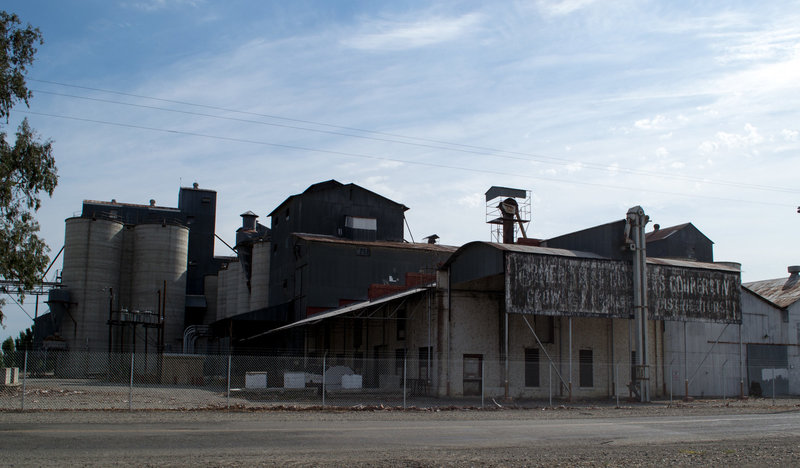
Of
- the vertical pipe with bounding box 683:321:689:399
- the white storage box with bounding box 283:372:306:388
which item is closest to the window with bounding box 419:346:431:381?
the white storage box with bounding box 283:372:306:388

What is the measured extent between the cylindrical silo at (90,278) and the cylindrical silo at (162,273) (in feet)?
6.04

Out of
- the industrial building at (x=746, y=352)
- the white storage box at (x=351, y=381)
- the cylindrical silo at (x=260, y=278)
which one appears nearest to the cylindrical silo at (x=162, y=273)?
the cylindrical silo at (x=260, y=278)

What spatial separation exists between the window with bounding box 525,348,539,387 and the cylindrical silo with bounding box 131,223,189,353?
3666cm

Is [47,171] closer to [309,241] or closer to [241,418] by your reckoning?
[241,418]

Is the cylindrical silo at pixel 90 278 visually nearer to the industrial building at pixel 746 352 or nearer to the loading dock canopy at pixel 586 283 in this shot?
the loading dock canopy at pixel 586 283

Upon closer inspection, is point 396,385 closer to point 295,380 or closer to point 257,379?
point 295,380

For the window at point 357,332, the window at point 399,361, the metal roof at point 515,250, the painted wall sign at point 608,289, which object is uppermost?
the metal roof at point 515,250

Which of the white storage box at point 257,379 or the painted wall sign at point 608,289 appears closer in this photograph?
the painted wall sign at point 608,289

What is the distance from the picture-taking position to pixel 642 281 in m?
34.1

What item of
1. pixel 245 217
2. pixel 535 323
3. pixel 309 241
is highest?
pixel 245 217

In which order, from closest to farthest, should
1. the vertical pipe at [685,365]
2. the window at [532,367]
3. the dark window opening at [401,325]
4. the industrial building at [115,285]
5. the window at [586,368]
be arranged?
the window at [532,367] → the window at [586,368] → the vertical pipe at [685,365] → the dark window opening at [401,325] → the industrial building at [115,285]

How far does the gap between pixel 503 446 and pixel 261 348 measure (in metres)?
46.7

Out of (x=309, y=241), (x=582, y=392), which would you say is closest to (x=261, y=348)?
(x=309, y=241)

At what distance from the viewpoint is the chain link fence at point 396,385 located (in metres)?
27.9
